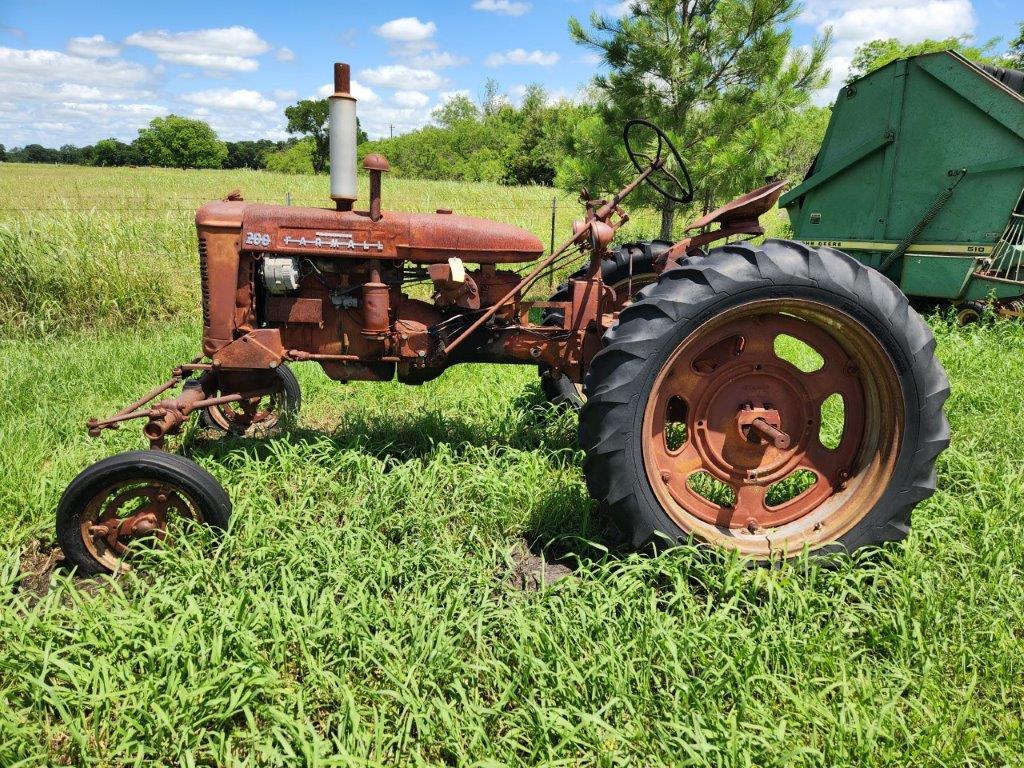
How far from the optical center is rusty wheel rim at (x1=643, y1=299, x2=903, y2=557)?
249 centimetres

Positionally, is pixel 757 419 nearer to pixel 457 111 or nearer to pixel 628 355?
pixel 628 355

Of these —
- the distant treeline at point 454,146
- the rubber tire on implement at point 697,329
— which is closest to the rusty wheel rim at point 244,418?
the rubber tire on implement at point 697,329

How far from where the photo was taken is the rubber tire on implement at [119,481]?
7.83 feet

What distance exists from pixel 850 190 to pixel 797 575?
6.01 metres

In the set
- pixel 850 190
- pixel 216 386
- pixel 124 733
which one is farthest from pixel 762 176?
pixel 124 733

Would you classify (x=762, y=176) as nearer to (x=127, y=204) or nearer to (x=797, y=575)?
(x=797, y=575)

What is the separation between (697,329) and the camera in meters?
2.36

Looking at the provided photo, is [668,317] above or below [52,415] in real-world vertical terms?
above

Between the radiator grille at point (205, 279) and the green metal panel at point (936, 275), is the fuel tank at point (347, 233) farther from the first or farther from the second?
the green metal panel at point (936, 275)

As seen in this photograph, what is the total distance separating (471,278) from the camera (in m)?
3.08

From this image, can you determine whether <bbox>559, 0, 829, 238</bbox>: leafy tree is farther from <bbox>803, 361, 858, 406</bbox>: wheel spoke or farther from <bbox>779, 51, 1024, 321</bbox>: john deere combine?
<bbox>803, 361, 858, 406</bbox>: wheel spoke

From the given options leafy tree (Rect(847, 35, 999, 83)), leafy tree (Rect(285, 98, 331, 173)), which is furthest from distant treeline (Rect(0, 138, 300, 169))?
leafy tree (Rect(847, 35, 999, 83))

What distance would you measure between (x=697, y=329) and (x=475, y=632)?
1281 mm

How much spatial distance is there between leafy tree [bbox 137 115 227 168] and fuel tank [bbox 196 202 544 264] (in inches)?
2393
